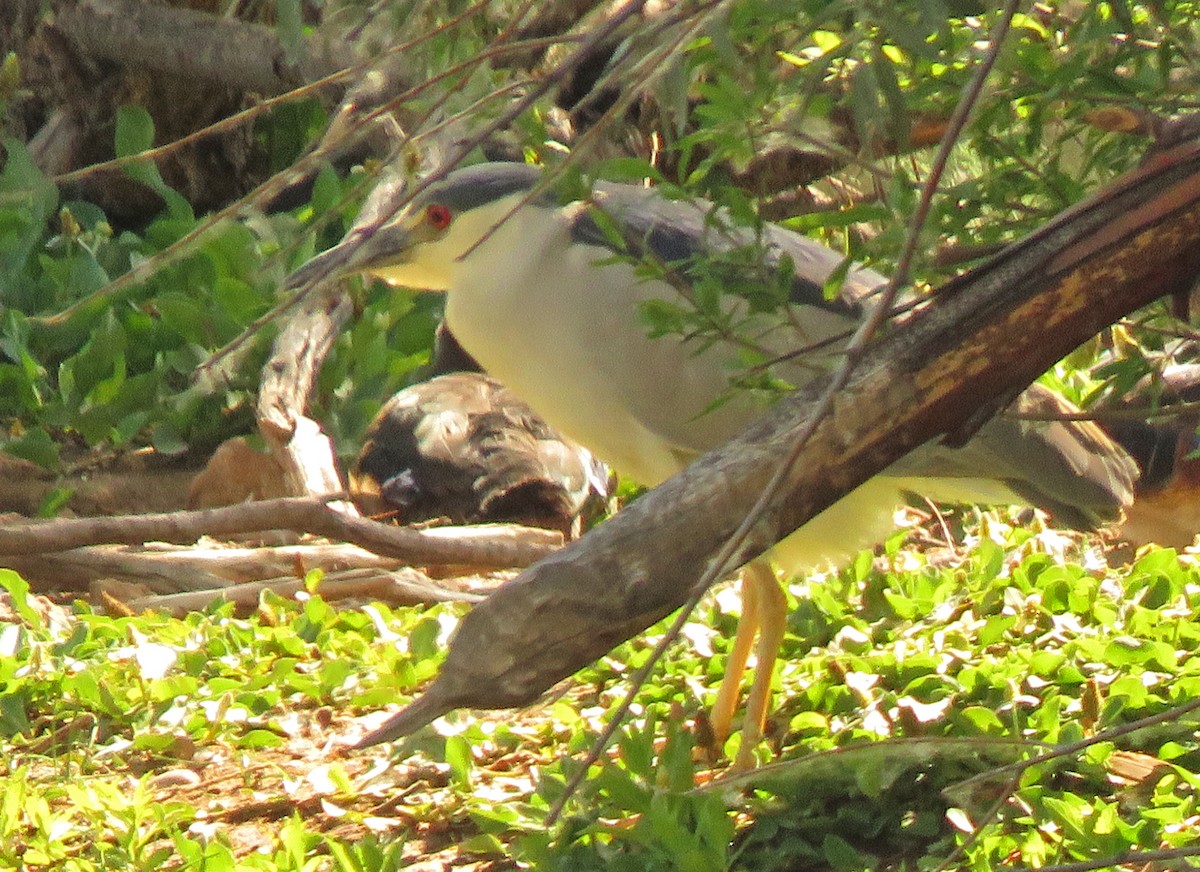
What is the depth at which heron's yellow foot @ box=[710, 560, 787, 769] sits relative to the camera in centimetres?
328

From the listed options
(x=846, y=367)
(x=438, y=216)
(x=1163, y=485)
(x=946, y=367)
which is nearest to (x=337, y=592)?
(x=438, y=216)

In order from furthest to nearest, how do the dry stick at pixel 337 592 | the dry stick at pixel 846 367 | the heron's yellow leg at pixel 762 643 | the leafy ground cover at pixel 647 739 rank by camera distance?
1. the dry stick at pixel 337 592
2. the heron's yellow leg at pixel 762 643
3. the leafy ground cover at pixel 647 739
4. the dry stick at pixel 846 367

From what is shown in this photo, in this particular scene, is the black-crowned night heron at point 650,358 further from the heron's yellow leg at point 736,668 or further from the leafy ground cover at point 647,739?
the leafy ground cover at point 647,739

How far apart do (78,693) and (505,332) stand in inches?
50.6

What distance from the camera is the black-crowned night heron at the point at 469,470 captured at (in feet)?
16.9

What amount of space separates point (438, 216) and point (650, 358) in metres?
0.63

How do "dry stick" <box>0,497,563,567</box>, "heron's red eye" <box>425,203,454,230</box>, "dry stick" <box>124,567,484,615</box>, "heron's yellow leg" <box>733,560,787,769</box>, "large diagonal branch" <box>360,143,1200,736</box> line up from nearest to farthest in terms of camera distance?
"large diagonal branch" <box>360,143,1200,736</box> < "heron's yellow leg" <box>733,560,787,769</box> < "heron's red eye" <box>425,203,454,230</box> < "dry stick" <box>0,497,563,567</box> < "dry stick" <box>124,567,484,615</box>

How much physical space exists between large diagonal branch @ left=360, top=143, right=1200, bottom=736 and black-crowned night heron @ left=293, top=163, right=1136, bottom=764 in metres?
1.23

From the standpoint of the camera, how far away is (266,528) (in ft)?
13.5

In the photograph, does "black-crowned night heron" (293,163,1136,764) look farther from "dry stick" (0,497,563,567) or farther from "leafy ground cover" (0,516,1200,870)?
"dry stick" (0,497,563,567)

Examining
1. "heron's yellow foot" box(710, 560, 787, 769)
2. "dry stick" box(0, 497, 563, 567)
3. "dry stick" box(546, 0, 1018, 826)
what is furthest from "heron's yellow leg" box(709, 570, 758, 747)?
"dry stick" box(546, 0, 1018, 826)

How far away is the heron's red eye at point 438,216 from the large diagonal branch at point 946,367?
5.67 feet

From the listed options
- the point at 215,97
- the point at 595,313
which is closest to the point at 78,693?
the point at 595,313

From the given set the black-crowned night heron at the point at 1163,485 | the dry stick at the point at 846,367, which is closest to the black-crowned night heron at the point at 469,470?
the black-crowned night heron at the point at 1163,485
